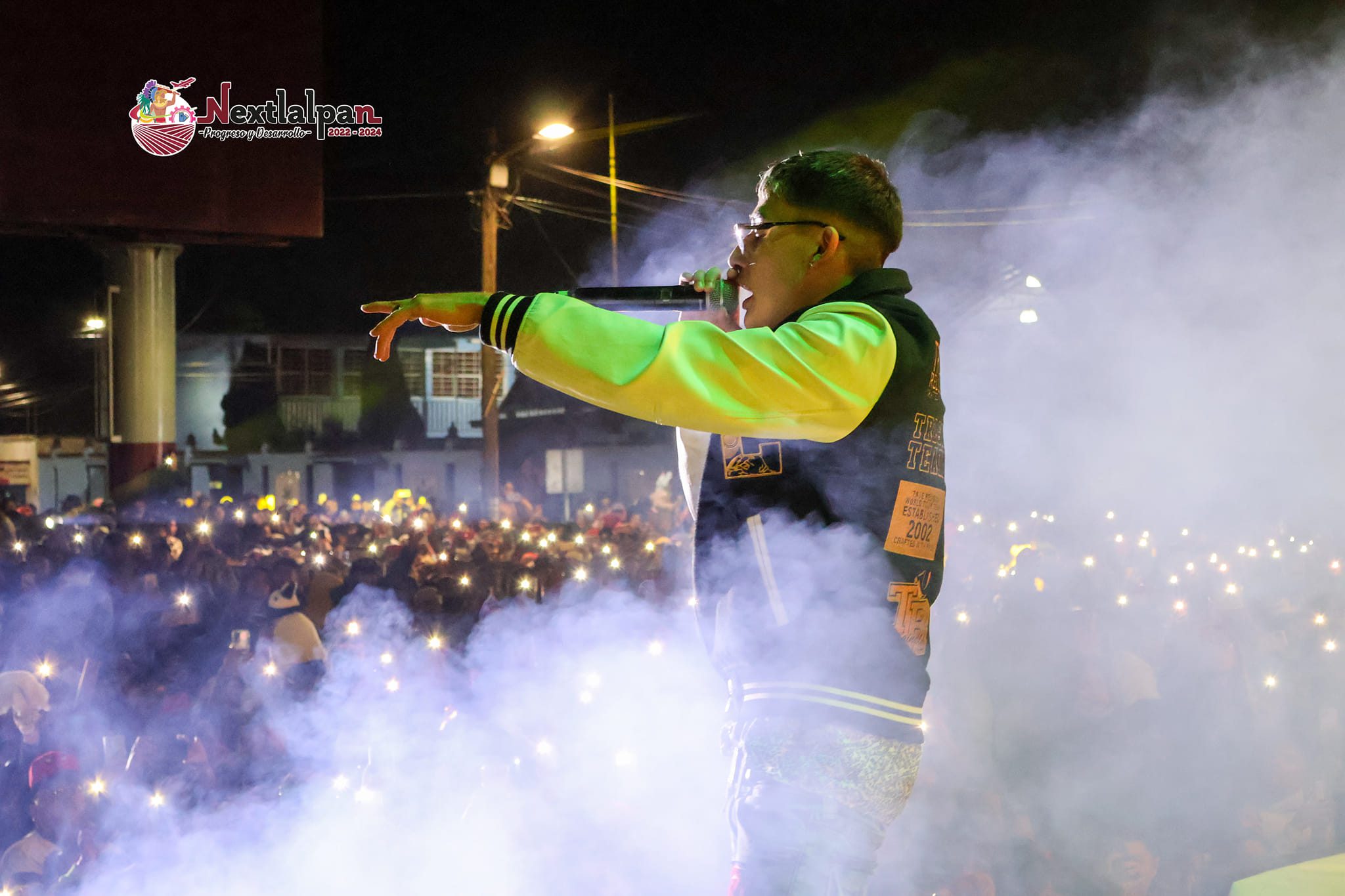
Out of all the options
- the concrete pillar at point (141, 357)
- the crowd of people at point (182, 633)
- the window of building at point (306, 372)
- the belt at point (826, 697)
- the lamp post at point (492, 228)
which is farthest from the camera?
the window of building at point (306, 372)

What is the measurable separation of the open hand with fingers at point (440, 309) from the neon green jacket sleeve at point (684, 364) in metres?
0.05

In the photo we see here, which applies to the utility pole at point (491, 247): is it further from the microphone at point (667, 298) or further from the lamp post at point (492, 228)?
the microphone at point (667, 298)

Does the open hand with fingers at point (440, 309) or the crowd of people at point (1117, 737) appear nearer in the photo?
the open hand with fingers at point (440, 309)

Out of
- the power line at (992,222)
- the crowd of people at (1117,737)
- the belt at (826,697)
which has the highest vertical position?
the power line at (992,222)

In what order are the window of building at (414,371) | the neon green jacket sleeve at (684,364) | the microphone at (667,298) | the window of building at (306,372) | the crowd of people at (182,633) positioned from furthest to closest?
the window of building at (414,371) → the window of building at (306,372) → the crowd of people at (182,633) → the microphone at (667,298) → the neon green jacket sleeve at (684,364)

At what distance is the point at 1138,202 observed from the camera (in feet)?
25.3

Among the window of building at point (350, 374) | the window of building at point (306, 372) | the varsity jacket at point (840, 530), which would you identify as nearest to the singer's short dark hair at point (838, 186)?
the varsity jacket at point (840, 530)

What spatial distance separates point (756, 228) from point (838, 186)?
0.50 ft

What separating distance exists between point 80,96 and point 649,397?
15574 millimetres

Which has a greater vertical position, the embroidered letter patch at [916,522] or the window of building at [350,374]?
the window of building at [350,374]

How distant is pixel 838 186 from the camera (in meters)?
1.77

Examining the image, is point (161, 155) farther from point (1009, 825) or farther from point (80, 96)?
point (1009, 825)

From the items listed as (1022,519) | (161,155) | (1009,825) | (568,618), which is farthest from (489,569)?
(161,155)

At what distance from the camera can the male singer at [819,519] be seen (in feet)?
5.10
